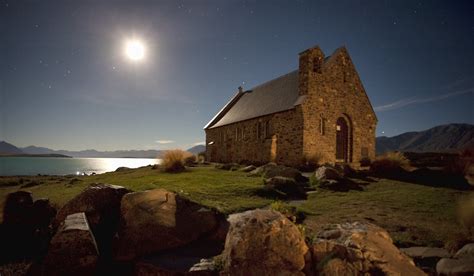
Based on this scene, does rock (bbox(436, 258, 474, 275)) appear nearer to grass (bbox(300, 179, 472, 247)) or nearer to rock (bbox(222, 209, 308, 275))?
grass (bbox(300, 179, 472, 247))

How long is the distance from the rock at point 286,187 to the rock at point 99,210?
616 cm

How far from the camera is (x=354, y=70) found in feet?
74.7

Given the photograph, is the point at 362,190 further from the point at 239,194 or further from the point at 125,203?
the point at 125,203

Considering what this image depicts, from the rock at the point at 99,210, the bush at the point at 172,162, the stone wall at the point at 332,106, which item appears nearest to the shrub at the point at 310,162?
the stone wall at the point at 332,106

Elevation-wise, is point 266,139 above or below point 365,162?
above

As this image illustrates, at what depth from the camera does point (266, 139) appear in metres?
21.7

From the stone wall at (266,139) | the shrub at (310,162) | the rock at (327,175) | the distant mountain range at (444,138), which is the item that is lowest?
the rock at (327,175)

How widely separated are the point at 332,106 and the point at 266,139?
251 inches

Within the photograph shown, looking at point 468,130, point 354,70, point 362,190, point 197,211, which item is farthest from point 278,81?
point 468,130

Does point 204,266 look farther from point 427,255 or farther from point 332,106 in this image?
point 332,106

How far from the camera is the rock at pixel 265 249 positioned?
3850mm

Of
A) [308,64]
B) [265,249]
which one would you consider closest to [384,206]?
[265,249]

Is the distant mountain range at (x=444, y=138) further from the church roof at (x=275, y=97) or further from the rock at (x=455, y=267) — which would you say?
the rock at (x=455, y=267)

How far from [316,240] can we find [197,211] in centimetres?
301
